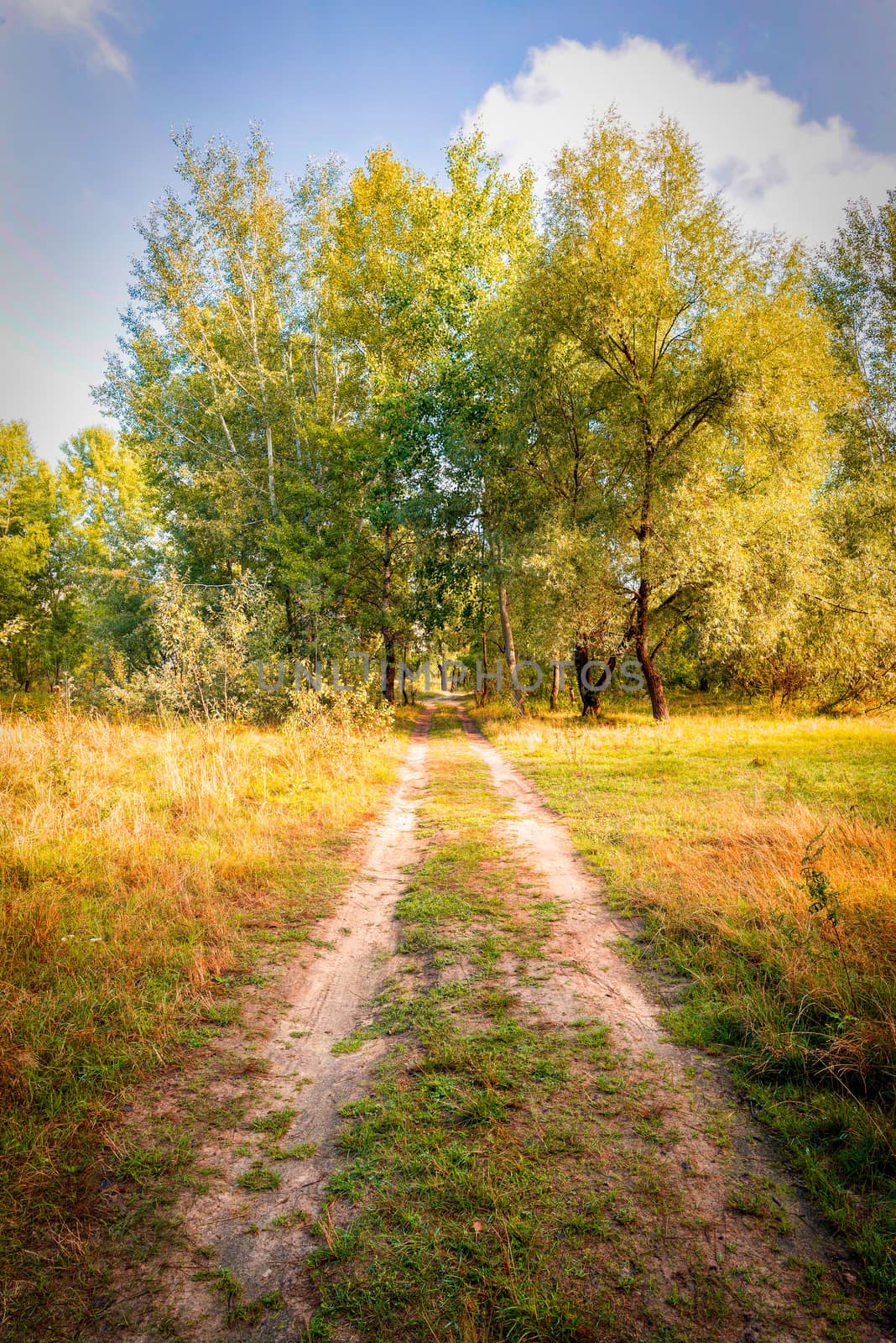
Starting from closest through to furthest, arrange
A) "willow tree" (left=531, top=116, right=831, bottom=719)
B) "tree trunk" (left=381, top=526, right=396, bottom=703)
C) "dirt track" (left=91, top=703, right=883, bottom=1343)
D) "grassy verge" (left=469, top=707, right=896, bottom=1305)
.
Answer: "dirt track" (left=91, top=703, right=883, bottom=1343)
"grassy verge" (left=469, top=707, right=896, bottom=1305)
"willow tree" (left=531, top=116, right=831, bottom=719)
"tree trunk" (left=381, top=526, right=396, bottom=703)

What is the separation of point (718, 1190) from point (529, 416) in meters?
22.1

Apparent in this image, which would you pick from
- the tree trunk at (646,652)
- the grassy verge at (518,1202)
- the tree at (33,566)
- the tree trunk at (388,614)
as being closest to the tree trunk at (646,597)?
the tree trunk at (646,652)

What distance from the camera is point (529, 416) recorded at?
832 inches

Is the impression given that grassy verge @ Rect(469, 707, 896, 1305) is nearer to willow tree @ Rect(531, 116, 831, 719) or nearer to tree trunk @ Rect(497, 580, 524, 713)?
willow tree @ Rect(531, 116, 831, 719)

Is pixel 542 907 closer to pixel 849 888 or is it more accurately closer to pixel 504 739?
pixel 849 888

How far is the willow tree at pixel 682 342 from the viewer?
704 inches

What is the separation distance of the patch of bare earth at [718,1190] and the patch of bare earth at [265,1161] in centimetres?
162

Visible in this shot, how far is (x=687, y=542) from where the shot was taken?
1764 cm

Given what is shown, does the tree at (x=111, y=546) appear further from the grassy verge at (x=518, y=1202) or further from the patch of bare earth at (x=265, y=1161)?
the grassy verge at (x=518, y=1202)

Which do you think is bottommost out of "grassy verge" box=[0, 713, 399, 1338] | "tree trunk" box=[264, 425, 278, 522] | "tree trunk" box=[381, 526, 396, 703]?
"grassy verge" box=[0, 713, 399, 1338]

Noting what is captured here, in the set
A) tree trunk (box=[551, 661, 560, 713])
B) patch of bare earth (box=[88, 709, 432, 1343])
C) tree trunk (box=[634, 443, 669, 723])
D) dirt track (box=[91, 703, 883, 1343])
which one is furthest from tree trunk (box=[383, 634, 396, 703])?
patch of bare earth (box=[88, 709, 432, 1343])

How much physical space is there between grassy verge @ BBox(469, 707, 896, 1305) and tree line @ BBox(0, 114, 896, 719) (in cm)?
996

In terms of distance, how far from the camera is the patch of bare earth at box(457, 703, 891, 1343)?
227 cm

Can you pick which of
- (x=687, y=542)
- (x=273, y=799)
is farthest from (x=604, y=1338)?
(x=687, y=542)
